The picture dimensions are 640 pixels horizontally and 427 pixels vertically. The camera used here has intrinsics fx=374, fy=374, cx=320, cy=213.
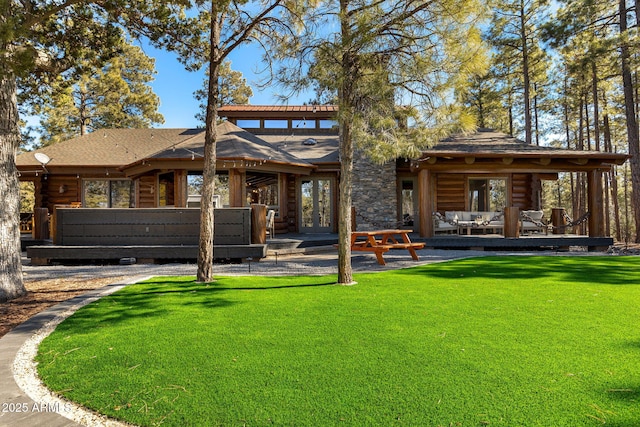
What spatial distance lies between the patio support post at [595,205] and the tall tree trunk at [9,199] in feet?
47.9

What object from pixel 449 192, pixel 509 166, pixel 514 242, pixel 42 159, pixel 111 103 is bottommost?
pixel 514 242

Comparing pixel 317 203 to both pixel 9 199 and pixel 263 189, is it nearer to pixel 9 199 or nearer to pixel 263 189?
pixel 263 189

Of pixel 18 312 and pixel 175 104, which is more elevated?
pixel 175 104

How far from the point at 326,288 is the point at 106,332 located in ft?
9.67

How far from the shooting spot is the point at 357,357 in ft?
9.59

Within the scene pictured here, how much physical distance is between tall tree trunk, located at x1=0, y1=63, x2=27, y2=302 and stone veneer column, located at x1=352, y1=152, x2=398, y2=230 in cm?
1047

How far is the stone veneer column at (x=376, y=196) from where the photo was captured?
558 inches

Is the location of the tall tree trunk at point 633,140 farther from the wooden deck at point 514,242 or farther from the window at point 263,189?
the window at point 263,189

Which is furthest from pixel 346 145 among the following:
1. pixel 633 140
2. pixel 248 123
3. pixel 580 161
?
pixel 633 140

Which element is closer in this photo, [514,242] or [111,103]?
[514,242]

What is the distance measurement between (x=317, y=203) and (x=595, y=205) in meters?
9.36

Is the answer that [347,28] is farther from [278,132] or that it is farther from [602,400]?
[278,132]

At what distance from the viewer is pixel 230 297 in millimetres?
5094

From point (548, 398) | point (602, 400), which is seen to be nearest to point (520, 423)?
point (548, 398)
